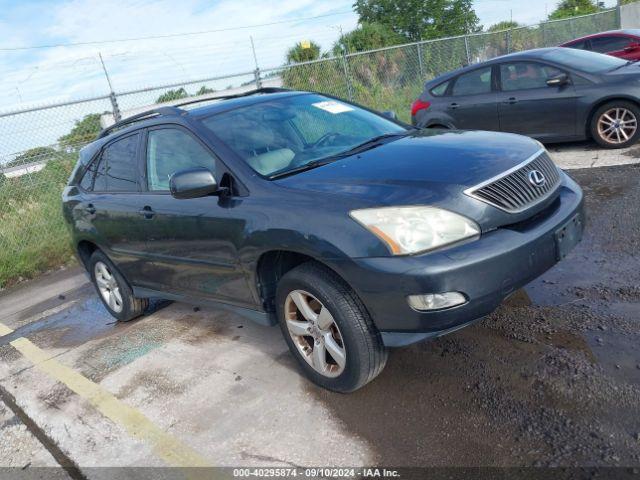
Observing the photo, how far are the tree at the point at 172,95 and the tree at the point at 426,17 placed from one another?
3461cm

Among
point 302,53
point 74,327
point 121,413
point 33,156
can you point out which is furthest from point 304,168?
point 302,53

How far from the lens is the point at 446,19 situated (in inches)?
1671

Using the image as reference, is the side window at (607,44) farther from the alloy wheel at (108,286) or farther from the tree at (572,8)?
the tree at (572,8)

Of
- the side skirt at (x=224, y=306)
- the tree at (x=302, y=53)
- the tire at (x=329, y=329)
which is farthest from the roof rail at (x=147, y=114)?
the tree at (x=302, y=53)

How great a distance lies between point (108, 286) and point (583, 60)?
22.2 feet

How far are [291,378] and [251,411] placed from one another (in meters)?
0.36

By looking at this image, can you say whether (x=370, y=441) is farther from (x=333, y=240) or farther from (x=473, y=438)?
(x=333, y=240)

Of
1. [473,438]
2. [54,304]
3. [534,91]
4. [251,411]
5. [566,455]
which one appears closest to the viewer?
[566,455]

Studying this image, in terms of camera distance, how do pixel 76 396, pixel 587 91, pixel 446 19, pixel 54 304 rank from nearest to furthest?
pixel 76 396 < pixel 54 304 < pixel 587 91 < pixel 446 19

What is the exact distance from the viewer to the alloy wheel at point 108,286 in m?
5.10

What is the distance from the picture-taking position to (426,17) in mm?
42125

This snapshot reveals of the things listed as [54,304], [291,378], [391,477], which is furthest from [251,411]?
[54,304]

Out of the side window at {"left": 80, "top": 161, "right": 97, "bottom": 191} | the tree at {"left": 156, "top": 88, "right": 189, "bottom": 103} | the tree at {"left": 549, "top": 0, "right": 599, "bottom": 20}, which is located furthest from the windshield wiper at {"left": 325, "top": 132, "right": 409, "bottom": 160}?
the tree at {"left": 549, "top": 0, "right": 599, "bottom": 20}

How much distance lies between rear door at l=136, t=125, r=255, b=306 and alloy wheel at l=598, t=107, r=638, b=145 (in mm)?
5756
